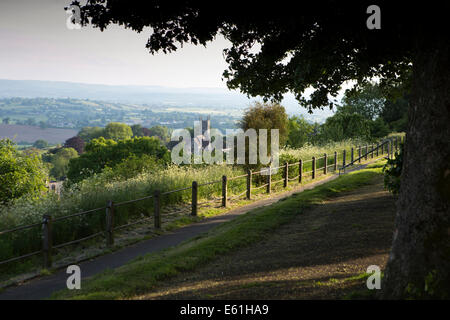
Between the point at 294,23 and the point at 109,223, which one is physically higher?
the point at 294,23

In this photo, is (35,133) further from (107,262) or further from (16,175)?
(107,262)

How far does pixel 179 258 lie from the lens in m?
8.02

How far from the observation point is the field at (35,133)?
496 ft

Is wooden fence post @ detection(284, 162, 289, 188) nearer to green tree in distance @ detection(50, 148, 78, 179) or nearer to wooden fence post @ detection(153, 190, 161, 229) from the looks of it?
wooden fence post @ detection(153, 190, 161, 229)

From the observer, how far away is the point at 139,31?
6848 mm

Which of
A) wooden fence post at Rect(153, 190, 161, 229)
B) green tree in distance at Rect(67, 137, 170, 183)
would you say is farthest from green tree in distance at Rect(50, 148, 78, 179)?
wooden fence post at Rect(153, 190, 161, 229)

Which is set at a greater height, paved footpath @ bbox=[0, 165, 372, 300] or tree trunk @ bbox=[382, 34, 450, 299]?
tree trunk @ bbox=[382, 34, 450, 299]

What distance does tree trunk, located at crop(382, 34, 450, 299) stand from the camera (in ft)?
14.4

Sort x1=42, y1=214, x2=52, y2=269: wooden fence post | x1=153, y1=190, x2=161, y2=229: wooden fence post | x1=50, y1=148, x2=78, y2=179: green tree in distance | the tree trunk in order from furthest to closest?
1. x1=50, y1=148, x2=78, y2=179: green tree in distance
2. x1=153, y1=190, x2=161, y2=229: wooden fence post
3. x1=42, y1=214, x2=52, y2=269: wooden fence post
4. the tree trunk

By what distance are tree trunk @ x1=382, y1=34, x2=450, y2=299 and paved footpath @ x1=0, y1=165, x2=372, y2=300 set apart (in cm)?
544

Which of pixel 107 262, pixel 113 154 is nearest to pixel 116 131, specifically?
pixel 113 154

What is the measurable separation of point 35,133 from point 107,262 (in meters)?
164
